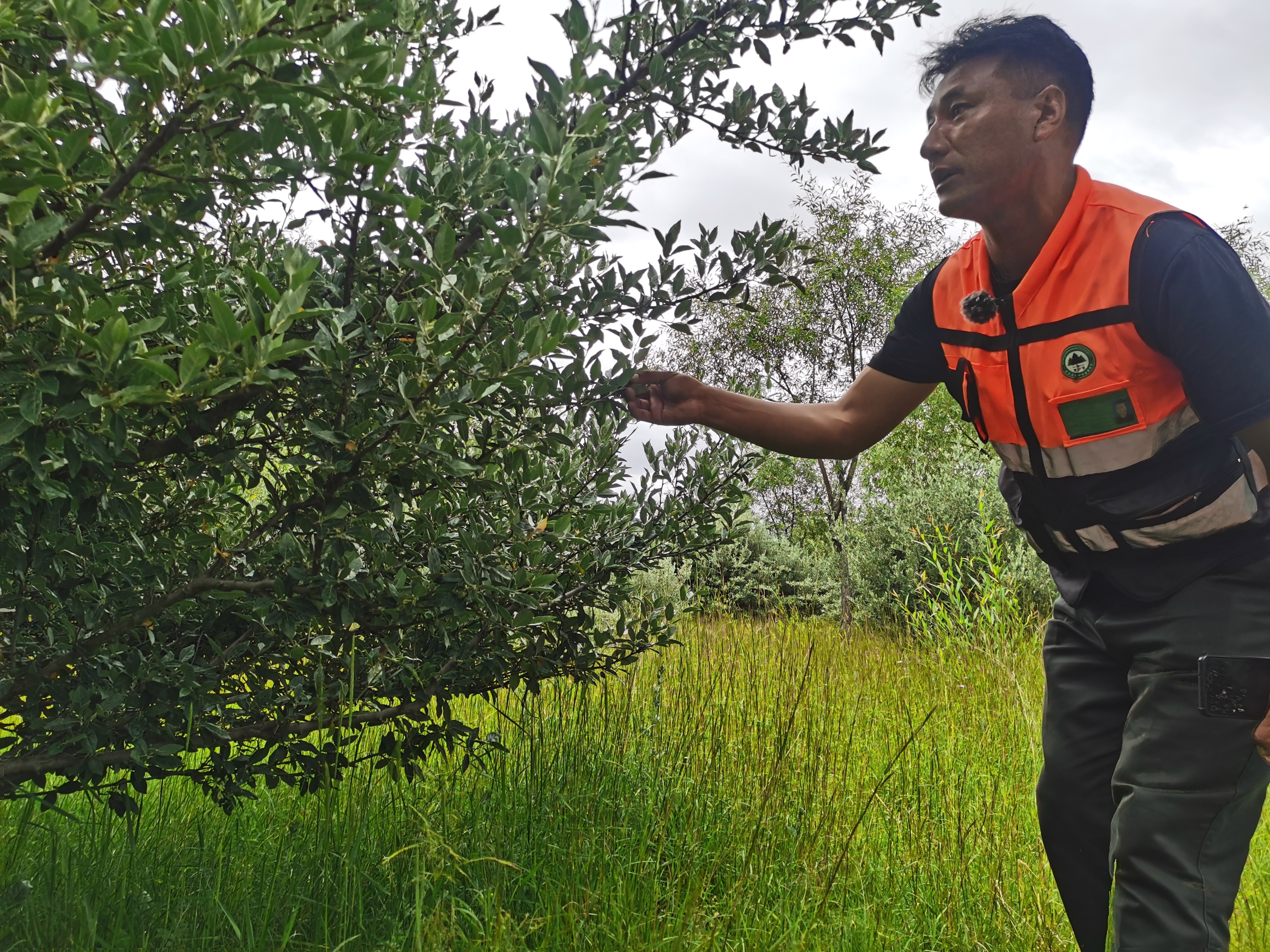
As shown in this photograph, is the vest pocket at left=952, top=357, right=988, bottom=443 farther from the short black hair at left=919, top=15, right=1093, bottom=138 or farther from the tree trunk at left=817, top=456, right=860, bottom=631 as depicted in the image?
the tree trunk at left=817, top=456, right=860, bottom=631

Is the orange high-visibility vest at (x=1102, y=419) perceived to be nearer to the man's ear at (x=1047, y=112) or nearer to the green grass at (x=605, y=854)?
the man's ear at (x=1047, y=112)

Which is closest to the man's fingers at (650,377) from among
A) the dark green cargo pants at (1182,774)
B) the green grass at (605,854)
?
the green grass at (605,854)

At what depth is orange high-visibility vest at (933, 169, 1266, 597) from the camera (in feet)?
6.44

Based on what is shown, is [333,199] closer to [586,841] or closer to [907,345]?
[907,345]

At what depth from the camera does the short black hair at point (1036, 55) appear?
2314 mm

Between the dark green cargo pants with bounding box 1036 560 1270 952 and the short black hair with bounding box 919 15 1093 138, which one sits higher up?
the short black hair with bounding box 919 15 1093 138

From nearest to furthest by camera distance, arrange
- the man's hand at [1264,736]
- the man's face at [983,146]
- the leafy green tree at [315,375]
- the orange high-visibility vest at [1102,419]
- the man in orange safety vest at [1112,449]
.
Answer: the leafy green tree at [315,375], the man's hand at [1264,736], the man in orange safety vest at [1112,449], the orange high-visibility vest at [1102,419], the man's face at [983,146]

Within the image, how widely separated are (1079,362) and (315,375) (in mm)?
1727

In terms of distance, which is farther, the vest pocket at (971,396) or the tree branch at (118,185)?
the vest pocket at (971,396)

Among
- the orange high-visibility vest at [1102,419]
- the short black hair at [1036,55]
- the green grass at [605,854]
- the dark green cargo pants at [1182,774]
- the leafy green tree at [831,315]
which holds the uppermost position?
the leafy green tree at [831,315]

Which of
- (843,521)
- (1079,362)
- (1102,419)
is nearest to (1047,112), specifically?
(1079,362)

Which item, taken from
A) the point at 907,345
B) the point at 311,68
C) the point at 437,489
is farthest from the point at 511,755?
the point at 311,68

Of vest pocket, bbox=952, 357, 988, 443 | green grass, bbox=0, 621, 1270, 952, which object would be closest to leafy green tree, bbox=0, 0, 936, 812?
green grass, bbox=0, 621, 1270, 952

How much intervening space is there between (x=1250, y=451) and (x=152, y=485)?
247 cm
